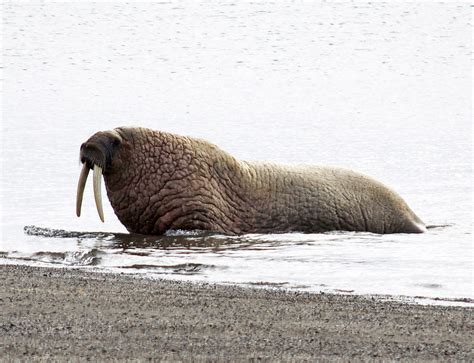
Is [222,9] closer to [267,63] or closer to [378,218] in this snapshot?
[267,63]

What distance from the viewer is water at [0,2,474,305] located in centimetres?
1009

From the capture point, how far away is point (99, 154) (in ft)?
36.1

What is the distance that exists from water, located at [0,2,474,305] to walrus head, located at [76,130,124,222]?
0.51 m

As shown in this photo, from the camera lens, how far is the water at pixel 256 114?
10.1m

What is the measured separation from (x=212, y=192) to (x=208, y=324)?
4.84 metres

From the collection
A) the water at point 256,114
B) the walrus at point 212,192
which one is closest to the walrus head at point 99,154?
the walrus at point 212,192

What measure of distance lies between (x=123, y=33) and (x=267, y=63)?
1076 cm

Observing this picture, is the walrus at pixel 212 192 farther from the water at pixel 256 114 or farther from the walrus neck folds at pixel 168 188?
the water at pixel 256 114

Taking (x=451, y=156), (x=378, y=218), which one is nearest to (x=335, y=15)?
(x=451, y=156)

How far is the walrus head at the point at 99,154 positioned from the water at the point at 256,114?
51 centimetres

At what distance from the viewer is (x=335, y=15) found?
167ft

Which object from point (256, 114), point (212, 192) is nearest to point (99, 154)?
point (212, 192)

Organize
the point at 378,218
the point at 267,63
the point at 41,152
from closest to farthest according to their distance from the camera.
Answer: the point at 378,218 < the point at 41,152 < the point at 267,63

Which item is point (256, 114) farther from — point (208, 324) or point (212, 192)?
point (208, 324)
